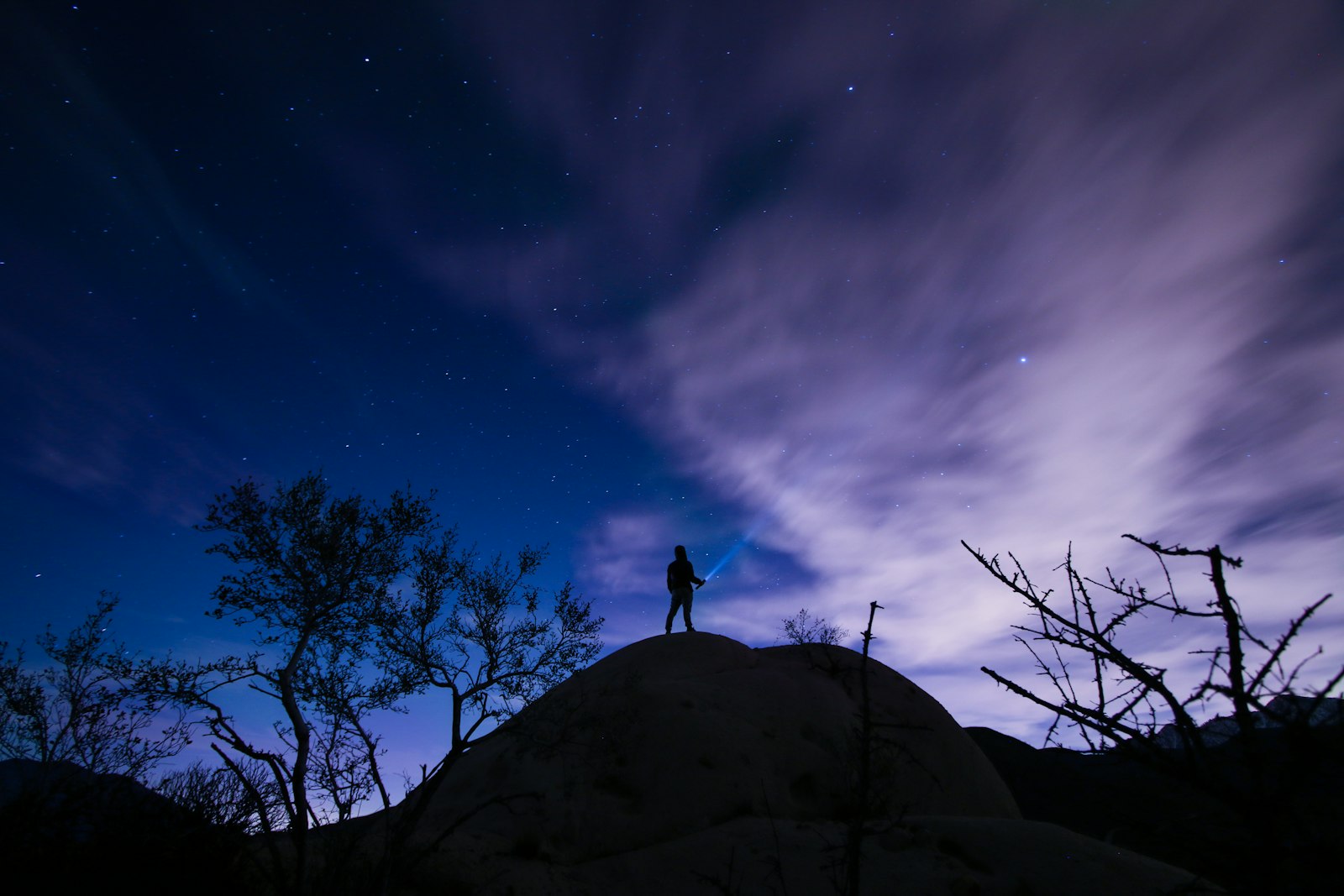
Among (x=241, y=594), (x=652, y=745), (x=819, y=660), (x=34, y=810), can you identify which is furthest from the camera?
(x=819, y=660)

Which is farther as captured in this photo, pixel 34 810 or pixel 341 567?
pixel 341 567

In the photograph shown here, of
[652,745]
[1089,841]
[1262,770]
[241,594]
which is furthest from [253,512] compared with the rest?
[1089,841]

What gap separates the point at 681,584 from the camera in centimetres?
2319

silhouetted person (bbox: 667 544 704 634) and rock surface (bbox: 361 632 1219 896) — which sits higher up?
silhouetted person (bbox: 667 544 704 634)

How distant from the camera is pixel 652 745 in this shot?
A: 15961mm

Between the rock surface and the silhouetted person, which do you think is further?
the silhouetted person

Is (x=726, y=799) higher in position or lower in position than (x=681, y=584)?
lower

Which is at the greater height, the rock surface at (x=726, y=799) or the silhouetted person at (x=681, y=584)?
the silhouetted person at (x=681, y=584)

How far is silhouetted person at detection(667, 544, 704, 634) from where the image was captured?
74.6 ft

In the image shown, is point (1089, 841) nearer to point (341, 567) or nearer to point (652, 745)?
point (652, 745)

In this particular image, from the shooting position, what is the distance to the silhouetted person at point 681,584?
22741mm

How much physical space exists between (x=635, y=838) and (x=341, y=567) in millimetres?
12275

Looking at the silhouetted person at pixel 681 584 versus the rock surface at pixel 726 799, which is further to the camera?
the silhouetted person at pixel 681 584

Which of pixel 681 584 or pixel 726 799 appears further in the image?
pixel 681 584
